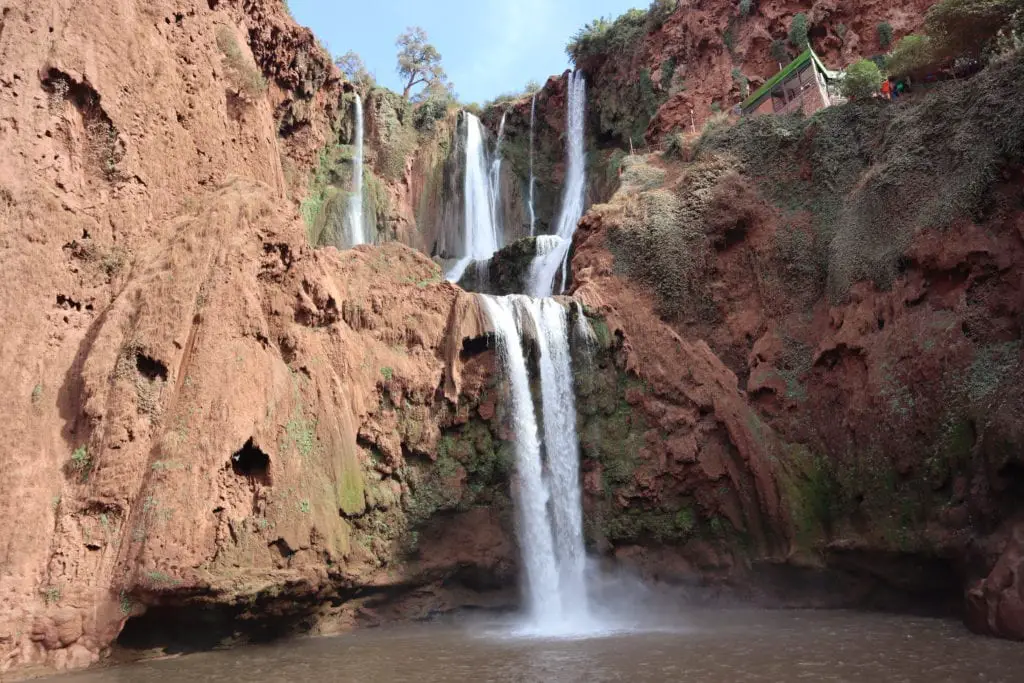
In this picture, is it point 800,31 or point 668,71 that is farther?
point 668,71

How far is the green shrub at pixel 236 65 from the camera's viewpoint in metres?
19.4

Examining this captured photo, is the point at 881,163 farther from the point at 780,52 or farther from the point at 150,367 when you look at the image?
the point at 150,367

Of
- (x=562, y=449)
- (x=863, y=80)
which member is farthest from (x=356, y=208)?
(x=863, y=80)

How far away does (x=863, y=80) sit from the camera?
2086 centimetres

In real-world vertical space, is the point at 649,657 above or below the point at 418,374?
below

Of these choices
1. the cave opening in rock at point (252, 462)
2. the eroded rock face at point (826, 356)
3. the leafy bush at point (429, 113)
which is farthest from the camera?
the leafy bush at point (429, 113)

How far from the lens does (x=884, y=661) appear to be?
10.4 meters

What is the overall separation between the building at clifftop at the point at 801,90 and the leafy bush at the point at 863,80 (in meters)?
2.63

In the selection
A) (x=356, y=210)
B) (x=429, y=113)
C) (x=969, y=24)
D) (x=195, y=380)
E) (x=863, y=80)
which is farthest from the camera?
(x=429, y=113)

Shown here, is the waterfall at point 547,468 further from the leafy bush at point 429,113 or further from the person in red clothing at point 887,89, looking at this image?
the leafy bush at point 429,113

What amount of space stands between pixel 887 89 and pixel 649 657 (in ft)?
63.0

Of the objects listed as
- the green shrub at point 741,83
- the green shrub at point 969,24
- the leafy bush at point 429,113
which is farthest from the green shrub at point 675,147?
the leafy bush at point 429,113

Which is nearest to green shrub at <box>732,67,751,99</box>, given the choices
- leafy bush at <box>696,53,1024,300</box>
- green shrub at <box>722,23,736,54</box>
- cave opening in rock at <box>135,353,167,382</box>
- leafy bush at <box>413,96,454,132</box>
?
green shrub at <box>722,23,736,54</box>

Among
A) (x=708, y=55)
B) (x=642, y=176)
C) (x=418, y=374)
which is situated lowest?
(x=418, y=374)
